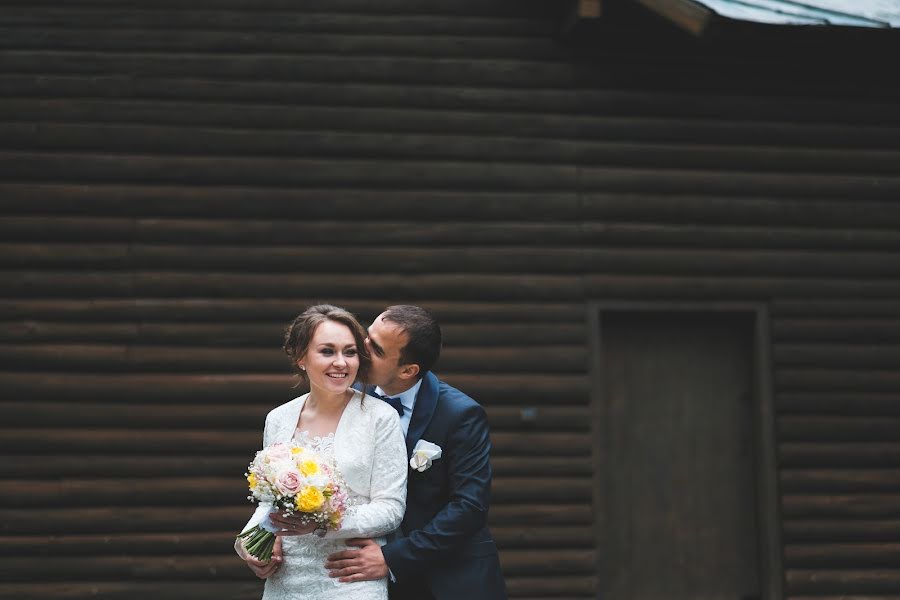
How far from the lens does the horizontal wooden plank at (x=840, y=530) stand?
592 cm

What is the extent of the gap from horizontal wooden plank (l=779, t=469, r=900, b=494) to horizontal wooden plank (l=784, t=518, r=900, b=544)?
221mm

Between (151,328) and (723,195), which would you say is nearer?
(151,328)

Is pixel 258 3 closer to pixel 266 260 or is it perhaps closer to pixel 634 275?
pixel 266 260

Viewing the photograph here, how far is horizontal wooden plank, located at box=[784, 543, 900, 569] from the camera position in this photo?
232 inches

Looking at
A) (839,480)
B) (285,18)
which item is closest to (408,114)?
(285,18)

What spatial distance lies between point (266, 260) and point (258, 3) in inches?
76.4

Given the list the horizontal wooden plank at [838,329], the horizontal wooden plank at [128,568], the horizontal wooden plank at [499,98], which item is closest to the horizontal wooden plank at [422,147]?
the horizontal wooden plank at [499,98]

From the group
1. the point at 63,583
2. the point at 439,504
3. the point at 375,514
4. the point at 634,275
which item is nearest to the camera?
the point at 375,514

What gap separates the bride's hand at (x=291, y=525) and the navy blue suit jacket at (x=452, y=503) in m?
0.36

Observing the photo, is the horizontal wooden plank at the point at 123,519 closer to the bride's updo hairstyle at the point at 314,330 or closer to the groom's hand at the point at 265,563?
the groom's hand at the point at 265,563

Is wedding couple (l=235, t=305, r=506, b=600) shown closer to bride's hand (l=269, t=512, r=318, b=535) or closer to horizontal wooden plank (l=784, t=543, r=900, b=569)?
bride's hand (l=269, t=512, r=318, b=535)

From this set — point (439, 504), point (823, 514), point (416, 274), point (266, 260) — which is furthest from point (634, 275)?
point (439, 504)

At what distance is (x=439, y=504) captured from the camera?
10.8 feet

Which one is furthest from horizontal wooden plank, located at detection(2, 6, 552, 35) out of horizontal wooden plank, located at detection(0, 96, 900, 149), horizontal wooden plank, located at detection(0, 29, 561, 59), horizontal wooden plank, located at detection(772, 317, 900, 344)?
horizontal wooden plank, located at detection(772, 317, 900, 344)
